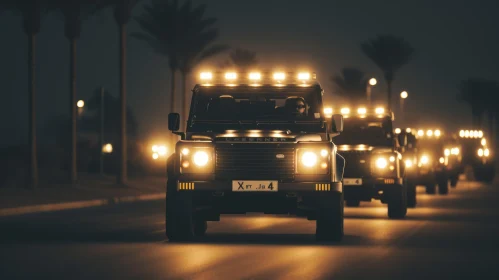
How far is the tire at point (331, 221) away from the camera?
66.1 ft

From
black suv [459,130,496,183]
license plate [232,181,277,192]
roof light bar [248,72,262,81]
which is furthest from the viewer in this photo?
black suv [459,130,496,183]

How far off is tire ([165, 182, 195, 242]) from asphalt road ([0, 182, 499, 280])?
0.96 ft

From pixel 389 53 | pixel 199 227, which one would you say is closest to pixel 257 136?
pixel 199 227

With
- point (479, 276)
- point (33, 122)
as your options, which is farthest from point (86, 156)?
point (479, 276)

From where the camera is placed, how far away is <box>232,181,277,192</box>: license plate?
65.5 ft

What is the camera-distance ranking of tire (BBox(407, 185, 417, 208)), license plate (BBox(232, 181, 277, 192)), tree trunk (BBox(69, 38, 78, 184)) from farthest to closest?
1. tree trunk (BBox(69, 38, 78, 184))
2. tire (BBox(407, 185, 417, 208))
3. license plate (BBox(232, 181, 277, 192))

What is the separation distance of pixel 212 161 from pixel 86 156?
5747 centimetres

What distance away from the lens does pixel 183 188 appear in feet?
65.9

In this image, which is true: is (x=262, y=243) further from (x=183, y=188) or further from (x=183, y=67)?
(x=183, y=67)

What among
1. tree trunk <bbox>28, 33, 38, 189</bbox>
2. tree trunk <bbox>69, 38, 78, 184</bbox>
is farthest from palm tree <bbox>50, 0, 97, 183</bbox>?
tree trunk <bbox>28, 33, 38, 189</bbox>

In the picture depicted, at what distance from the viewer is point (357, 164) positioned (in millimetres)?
29859

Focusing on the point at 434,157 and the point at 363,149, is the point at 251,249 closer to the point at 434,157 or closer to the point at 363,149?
the point at 363,149

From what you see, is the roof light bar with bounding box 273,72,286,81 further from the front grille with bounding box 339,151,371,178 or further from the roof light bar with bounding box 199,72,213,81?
the front grille with bounding box 339,151,371,178

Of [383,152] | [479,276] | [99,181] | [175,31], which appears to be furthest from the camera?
[175,31]
